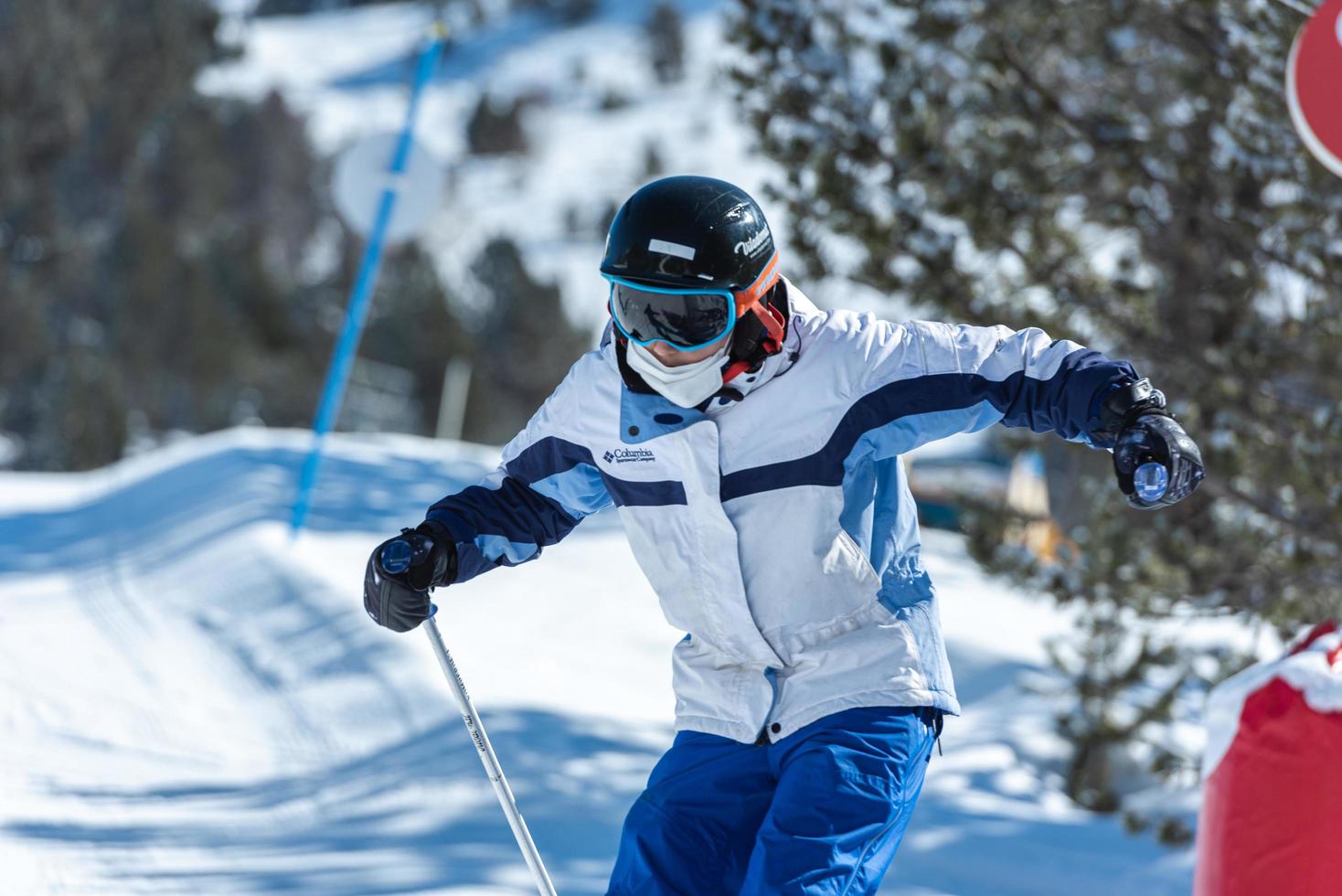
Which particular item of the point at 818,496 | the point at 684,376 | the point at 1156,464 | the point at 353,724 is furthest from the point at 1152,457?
the point at 353,724

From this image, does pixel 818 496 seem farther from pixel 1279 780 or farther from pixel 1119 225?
pixel 1119 225

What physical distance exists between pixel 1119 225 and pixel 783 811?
3863mm

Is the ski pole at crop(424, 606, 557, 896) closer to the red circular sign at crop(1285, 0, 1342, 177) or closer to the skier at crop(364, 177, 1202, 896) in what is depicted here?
the skier at crop(364, 177, 1202, 896)

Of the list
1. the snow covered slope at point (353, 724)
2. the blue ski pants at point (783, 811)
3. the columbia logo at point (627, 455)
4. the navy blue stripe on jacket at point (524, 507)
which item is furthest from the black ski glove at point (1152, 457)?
the snow covered slope at point (353, 724)

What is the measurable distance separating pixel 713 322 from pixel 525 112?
60.5 metres

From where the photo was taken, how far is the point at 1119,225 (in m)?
5.61

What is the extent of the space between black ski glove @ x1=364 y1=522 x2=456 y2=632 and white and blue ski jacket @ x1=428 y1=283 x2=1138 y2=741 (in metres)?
0.40

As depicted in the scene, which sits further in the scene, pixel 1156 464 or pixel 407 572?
pixel 407 572

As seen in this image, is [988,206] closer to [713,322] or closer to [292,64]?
[713,322]

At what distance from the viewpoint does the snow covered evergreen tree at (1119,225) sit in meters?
4.91

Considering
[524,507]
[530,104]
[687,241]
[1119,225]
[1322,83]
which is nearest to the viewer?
[687,241]

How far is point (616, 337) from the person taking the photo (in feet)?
8.71

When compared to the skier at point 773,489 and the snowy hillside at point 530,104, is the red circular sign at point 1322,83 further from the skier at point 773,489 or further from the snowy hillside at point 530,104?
the snowy hillside at point 530,104

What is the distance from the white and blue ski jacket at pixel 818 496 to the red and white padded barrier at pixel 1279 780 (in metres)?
0.82
